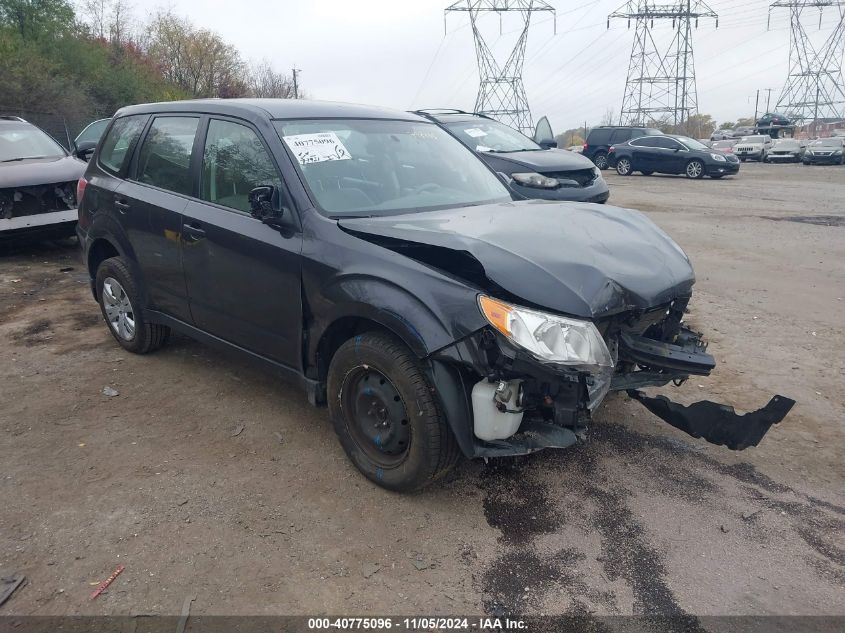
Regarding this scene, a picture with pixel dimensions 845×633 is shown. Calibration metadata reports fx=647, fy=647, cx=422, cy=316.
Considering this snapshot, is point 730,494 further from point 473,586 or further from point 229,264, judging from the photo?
point 229,264

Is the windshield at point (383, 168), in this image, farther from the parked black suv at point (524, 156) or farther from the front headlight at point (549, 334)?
the parked black suv at point (524, 156)

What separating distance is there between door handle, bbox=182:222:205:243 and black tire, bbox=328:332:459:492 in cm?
130

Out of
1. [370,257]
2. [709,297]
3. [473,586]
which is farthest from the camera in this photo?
[709,297]

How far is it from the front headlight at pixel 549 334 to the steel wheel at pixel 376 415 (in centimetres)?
64

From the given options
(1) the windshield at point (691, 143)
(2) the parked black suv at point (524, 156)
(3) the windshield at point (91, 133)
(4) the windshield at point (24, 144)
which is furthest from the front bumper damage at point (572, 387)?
(1) the windshield at point (691, 143)

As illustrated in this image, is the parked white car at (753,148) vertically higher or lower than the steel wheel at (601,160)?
higher

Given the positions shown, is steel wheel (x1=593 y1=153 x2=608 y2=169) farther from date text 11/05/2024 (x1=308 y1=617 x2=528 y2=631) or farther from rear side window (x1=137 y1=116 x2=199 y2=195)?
date text 11/05/2024 (x1=308 y1=617 x2=528 y2=631)

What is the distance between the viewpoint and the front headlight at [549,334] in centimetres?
271

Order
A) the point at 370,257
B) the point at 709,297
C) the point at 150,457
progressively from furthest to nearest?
the point at 709,297 → the point at 150,457 → the point at 370,257

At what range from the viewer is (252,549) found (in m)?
2.88

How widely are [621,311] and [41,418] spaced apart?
3.58m

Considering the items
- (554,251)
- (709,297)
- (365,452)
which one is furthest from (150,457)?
(709,297)

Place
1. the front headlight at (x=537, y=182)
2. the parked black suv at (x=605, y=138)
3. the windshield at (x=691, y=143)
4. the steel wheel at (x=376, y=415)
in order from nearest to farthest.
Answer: the steel wheel at (x=376, y=415)
the front headlight at (x=537, y=182)
the windshield at (x=691, y=143)
the parked black suv at (x=605, y=138)

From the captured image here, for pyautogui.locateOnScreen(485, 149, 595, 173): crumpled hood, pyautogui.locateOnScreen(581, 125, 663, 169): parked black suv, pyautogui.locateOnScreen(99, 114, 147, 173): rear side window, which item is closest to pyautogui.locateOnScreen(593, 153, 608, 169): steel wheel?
pyautogui.locateOnScreen(581, 125, 663, 169): parked black suv
